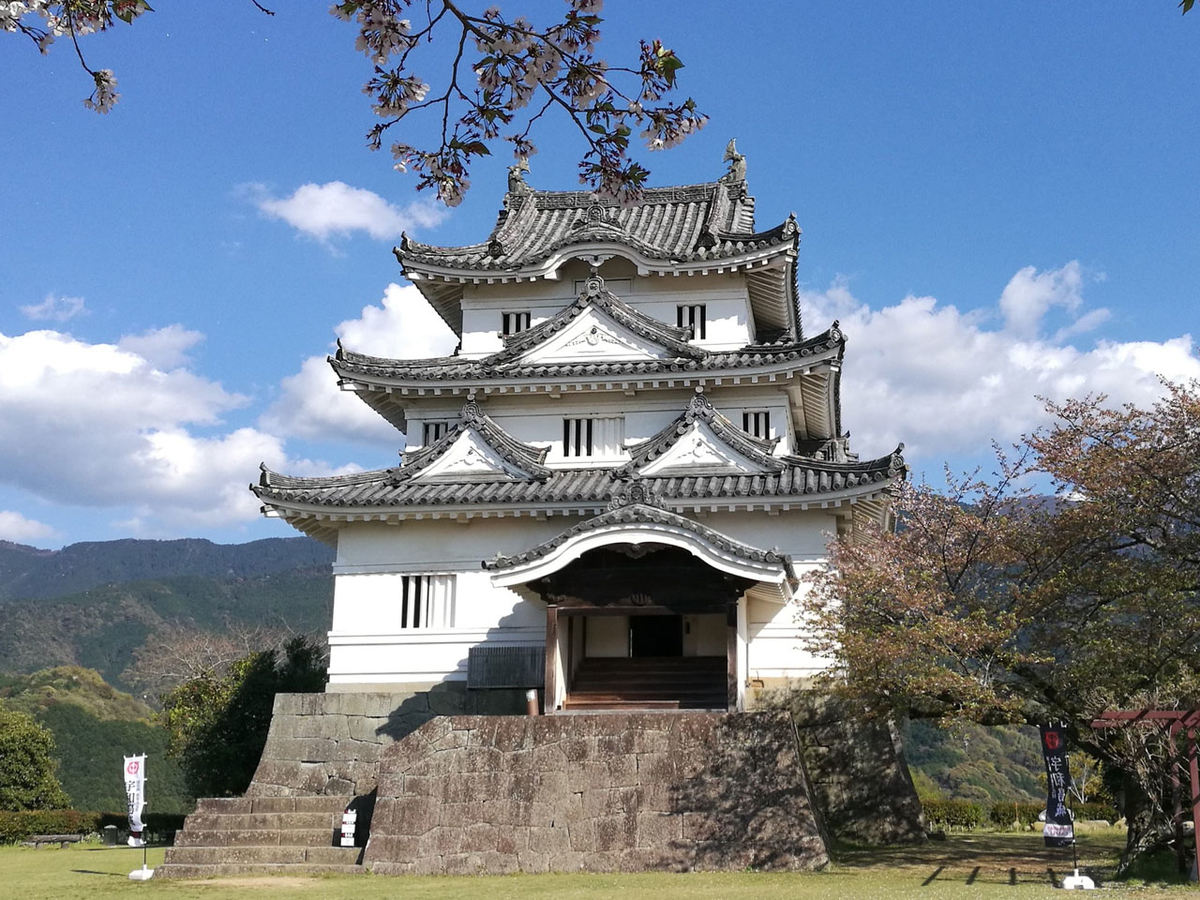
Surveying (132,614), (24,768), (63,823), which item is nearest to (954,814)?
(63,823)

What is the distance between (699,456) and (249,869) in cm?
1048

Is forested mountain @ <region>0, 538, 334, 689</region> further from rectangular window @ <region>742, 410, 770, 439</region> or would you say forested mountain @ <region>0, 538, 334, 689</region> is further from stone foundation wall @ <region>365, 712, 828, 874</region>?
stone foundation wall @ <region>365, 712, 828, 874</region>

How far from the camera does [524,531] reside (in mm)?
21594

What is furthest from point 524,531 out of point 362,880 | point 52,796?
point 52,796

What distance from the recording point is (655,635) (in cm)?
2116

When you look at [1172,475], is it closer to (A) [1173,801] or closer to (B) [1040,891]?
(A) [1173,801]

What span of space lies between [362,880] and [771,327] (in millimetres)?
16006

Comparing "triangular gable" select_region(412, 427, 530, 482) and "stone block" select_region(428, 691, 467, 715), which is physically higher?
"triangular gable" select_region(412, 427, 530, 482)

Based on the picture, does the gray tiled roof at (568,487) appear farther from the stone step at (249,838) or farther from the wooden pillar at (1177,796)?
the wooden pillar at (1177,796)

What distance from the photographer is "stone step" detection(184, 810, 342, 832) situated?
17812mm

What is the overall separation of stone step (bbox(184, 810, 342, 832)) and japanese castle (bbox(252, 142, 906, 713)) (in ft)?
11.4

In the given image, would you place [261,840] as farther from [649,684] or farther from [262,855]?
[649,684]

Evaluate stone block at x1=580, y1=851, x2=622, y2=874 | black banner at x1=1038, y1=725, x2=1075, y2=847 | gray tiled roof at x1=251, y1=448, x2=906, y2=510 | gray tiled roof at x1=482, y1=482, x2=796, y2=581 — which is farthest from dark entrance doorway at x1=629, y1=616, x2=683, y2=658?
black banner at x1=1038, y1=725, x2=1075, y2=847

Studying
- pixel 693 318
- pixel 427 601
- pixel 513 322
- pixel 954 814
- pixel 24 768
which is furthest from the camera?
pixel 24 768
